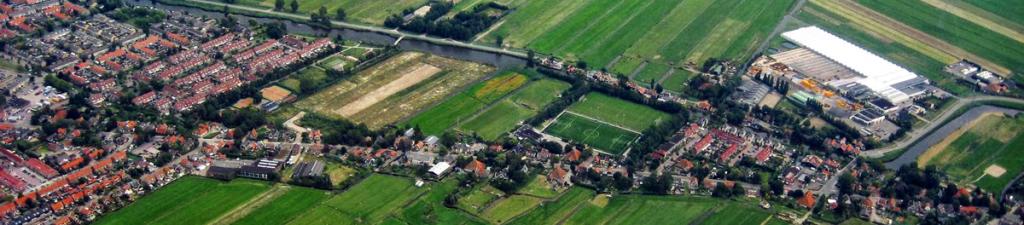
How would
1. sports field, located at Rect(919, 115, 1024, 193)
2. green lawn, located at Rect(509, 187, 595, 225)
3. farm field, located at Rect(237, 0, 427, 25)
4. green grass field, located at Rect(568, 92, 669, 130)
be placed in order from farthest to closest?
farm field, located at Rect(237, 0, 427, 25) < green grass field, located at Rect(568, 92, 669, 130) < sports field, located at Rect(919, 115, 1024, 193) < green lawn, located at Rect(509, 187, 595, 225)

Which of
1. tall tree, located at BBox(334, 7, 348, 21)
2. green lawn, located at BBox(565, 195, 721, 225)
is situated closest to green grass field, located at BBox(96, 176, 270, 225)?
green lawn, located at BBox(565, 195, 721, 225)

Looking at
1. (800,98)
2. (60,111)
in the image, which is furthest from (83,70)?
(800,98)

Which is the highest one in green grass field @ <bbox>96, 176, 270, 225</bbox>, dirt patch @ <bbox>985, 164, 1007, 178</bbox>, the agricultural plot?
green grass field @ <bbox>96, 176, 270, 225</bbox>

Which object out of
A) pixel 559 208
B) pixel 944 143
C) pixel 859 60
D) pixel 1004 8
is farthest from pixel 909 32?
pixel 559 208

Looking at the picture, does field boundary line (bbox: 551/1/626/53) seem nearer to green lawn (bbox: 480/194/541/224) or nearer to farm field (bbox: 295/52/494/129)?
farm field (bbox: 295/52/494/129)

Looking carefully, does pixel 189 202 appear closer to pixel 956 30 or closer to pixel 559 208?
pixel 559 208

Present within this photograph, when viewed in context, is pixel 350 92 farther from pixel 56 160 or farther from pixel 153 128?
pixel 56 160

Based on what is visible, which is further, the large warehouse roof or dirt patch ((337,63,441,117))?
the large warehouse roof
